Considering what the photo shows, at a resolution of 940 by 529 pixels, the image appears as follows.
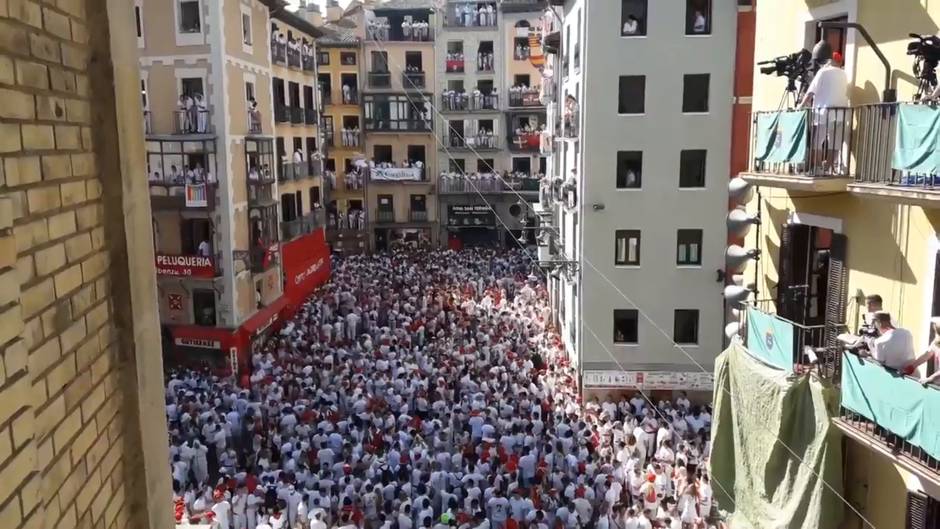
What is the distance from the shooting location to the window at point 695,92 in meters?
21.5

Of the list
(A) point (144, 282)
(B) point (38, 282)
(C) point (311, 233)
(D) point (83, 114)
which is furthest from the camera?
(C) point (311, 233)

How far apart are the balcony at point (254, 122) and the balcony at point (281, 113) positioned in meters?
3.02

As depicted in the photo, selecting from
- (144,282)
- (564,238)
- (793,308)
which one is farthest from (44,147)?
(564,238)

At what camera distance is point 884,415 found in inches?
341

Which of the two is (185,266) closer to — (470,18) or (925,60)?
(925,60)

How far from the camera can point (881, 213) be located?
9859 millimetres

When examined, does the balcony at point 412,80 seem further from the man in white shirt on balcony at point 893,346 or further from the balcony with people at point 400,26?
the man in white shirt on balcony at point 893,346

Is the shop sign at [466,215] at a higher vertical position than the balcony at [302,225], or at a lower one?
lower

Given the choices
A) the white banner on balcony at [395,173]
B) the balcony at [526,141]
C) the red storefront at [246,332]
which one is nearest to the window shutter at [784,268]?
the red storefront at [246,332]

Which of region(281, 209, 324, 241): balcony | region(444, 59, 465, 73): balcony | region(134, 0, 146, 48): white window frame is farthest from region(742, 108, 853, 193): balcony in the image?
region(444, 59, 465, 73): balcony

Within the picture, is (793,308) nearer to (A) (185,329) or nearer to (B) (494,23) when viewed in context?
(A) (185,329)

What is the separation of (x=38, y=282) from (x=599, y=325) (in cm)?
1979

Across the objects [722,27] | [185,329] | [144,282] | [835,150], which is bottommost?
[185,329]

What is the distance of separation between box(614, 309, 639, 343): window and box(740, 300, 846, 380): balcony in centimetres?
1063
